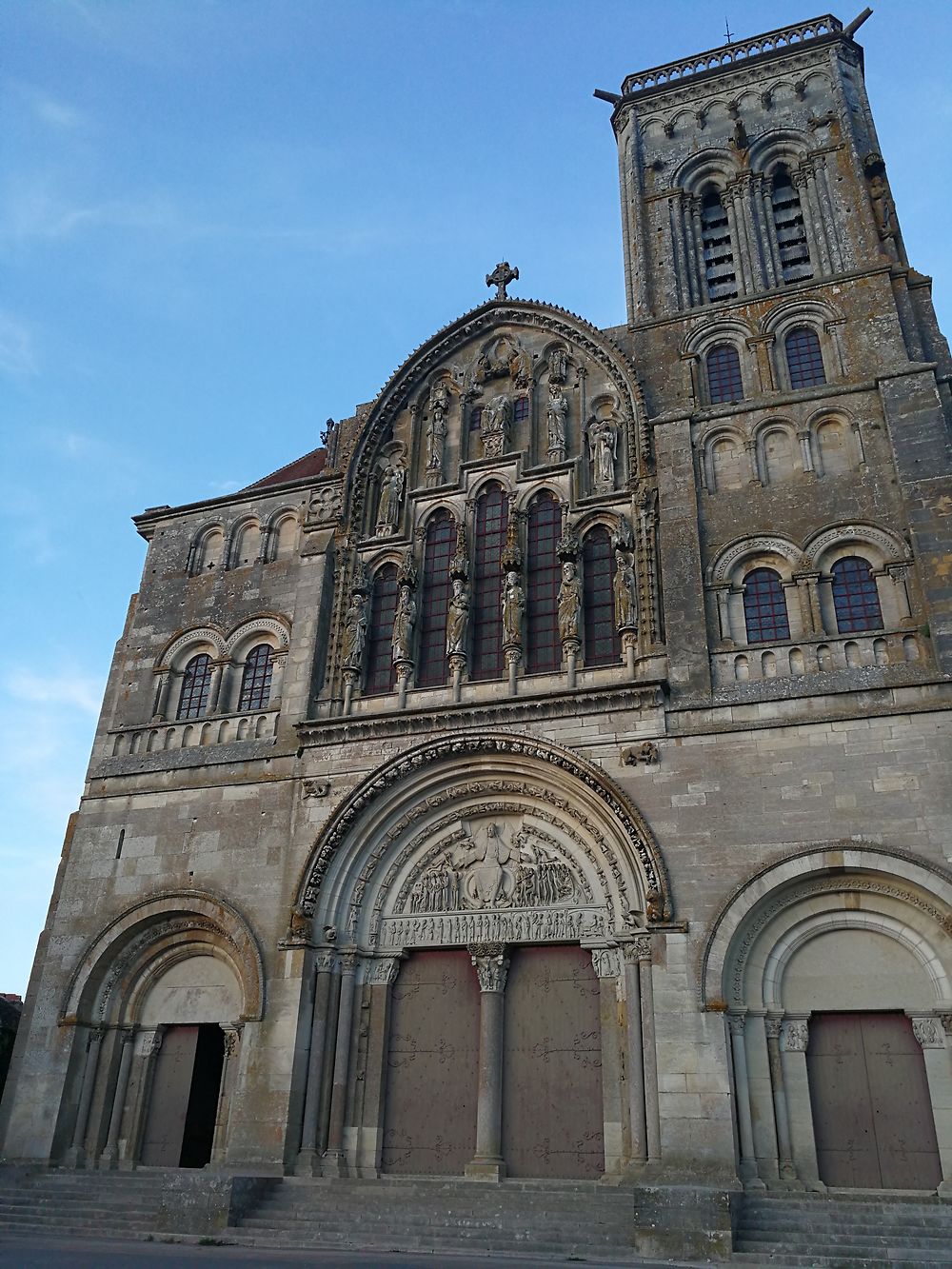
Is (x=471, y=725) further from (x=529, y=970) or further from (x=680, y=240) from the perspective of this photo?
(x=680, y=240)

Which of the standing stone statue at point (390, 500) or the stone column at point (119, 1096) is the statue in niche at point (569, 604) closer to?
the standing stone statue at point (390, 500)

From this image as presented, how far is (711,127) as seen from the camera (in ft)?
80.4

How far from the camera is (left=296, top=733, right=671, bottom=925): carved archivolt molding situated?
1586 centimetres

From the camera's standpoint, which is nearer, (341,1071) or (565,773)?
(341,1071)

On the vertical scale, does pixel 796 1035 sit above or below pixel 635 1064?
above

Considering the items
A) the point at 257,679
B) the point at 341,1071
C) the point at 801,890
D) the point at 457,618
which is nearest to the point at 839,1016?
Answer: the point at 801,890

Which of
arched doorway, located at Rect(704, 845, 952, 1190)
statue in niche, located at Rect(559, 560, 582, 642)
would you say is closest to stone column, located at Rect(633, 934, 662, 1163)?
arched doorway, located at Rect(704, 845, 952, 1190)

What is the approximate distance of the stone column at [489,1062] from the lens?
49.2 feet

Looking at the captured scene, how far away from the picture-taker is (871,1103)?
13680 millimetres

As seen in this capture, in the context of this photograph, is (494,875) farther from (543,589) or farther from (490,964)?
(543,589)

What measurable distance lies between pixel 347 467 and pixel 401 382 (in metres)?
2.39

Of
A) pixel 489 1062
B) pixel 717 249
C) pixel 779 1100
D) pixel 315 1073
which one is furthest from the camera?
pixel 717 249

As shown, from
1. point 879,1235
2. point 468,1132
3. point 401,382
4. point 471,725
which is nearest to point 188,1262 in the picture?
point 468,1132

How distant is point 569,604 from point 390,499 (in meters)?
5.05
